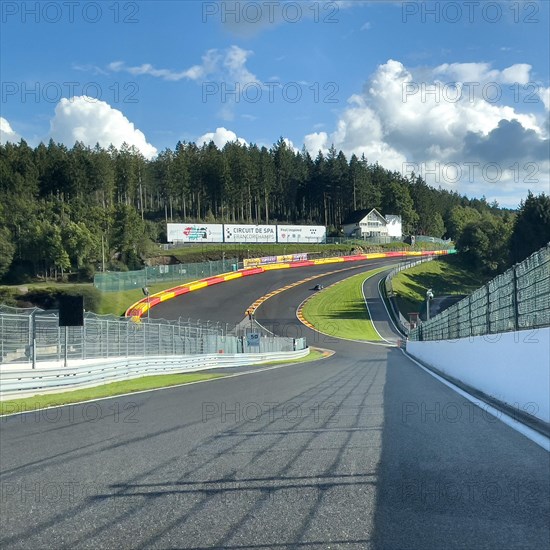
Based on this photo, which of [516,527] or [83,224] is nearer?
[516,527]

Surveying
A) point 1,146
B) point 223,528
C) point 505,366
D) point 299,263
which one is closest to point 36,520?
point 223,528

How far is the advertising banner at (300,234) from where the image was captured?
341 ft

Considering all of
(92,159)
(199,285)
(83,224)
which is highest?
(92,159)


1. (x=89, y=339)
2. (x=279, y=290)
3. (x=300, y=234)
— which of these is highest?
(x=300, y=234)

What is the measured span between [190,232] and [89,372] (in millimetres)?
78915

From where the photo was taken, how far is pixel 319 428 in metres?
7.82

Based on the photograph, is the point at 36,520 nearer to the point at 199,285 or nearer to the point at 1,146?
the point at 199,285

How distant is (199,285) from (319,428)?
62.4 metres

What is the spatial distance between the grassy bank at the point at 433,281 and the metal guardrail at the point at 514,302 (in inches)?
2130

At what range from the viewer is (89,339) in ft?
60.7

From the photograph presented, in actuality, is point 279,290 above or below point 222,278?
below

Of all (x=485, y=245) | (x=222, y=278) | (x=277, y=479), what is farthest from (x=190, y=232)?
(x=277, y=479)

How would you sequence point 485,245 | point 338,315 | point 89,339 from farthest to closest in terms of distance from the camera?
point 485,245
point 338,315
point 89,339

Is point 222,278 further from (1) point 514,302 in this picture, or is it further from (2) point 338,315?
(1) point 514,302
